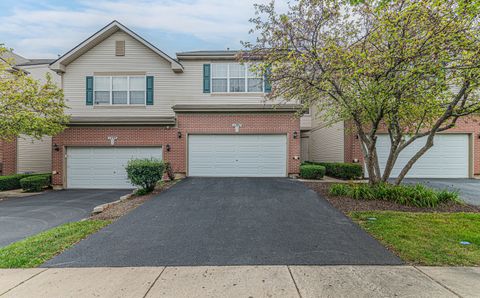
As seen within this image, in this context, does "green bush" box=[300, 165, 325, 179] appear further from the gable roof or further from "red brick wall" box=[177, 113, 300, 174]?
the gable roof

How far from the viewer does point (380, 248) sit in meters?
4.26

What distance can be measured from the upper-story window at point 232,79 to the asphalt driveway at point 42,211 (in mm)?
8139

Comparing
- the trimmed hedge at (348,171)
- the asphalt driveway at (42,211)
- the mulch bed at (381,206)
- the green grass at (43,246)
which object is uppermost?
the trimmed hedge at (348,171)

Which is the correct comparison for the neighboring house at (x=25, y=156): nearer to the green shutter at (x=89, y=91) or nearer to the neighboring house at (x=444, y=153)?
the green shutter at (x=89, y=91)

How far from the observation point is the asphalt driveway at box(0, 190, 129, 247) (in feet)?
19.6

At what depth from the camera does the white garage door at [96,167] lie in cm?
1246

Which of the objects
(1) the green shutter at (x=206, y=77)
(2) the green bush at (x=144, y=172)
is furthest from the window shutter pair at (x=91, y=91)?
(2) the green bush at (x=144, y=172)

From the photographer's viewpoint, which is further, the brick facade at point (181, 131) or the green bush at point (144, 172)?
the brick facade at point (181, 131)

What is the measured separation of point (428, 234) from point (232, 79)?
11.5 metres

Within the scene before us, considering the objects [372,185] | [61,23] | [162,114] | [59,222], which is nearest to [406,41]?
[372,185]

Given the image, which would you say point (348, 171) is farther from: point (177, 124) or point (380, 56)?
point (177, 124)

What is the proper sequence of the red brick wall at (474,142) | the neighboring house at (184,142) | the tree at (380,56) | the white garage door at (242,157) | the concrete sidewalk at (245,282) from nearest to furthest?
the concrete sidewalk at (245,282) < the tree at (380,56) < the neighboring house at (184,142) < the white garage door at (242,157) < the red brick wall at (474,142)

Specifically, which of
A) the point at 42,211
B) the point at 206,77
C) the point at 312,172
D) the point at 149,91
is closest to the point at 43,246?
the point at 42,211

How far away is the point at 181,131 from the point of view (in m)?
12.6
